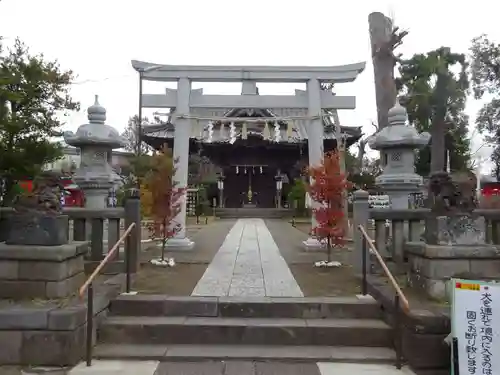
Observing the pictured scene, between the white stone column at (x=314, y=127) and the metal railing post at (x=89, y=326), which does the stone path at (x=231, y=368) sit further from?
the white stone column at (x=314, y=127)

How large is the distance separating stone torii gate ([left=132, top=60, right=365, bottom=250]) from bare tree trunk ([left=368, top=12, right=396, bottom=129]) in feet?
6.17

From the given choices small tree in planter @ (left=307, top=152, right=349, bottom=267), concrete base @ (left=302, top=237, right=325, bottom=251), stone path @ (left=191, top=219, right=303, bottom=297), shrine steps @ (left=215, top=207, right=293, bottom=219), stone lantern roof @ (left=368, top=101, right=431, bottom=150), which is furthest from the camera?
shrine steps @ (left=215, top=207, right=293, bottom=219)

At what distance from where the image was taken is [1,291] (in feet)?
16.4

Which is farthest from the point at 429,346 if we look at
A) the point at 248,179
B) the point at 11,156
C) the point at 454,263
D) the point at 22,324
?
the point at 248,179

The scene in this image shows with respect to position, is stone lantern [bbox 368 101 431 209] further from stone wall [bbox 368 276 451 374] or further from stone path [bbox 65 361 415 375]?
stone path [bbox 65 361 415 375]

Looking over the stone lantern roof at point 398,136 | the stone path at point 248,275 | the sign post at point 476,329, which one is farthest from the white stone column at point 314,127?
the sign post at point 476,329

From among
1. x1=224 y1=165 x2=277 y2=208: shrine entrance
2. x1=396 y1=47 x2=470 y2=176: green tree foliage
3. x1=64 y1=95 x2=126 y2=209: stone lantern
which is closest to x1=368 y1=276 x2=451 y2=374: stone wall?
x1=64 y1=95 x2=126 y2=209: stone lantern

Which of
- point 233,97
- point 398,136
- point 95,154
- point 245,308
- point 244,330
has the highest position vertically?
point 233,97

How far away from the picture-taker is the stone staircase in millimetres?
4793

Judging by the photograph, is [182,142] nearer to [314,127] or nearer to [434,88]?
[314,127]

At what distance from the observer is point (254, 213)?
30844 mm

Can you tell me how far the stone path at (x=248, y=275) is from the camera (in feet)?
20.5

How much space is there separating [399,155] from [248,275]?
14.6 ft

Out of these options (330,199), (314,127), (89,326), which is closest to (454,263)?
(330,199)
